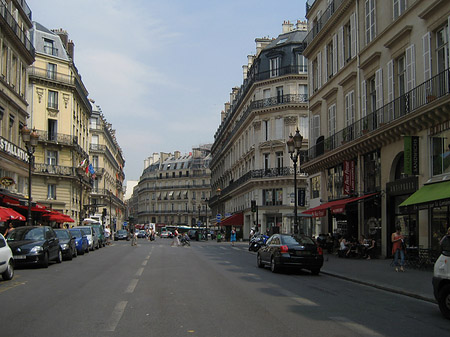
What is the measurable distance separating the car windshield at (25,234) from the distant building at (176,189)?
103 metres

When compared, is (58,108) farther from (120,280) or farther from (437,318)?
(437,318)

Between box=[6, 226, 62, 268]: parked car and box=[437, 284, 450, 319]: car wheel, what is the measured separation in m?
14.6

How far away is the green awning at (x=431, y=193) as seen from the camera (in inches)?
691

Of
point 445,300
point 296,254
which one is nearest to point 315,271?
point 296,254

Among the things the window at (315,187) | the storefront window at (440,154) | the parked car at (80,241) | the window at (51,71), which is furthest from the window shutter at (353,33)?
the window at (51,71)

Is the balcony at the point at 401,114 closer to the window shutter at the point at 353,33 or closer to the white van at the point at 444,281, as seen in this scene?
the window shutter at the point at 353,33

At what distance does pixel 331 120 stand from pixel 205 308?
24379mm

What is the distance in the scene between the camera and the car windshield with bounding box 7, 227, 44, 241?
20.5m

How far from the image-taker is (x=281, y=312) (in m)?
9.70

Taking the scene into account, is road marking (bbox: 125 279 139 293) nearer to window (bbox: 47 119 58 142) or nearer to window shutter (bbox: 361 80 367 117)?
window shutter (bbox: 361 80 367 117)

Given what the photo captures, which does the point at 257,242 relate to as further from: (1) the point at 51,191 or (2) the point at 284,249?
(1) the point at 51,191

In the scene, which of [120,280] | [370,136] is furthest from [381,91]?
[120,280]

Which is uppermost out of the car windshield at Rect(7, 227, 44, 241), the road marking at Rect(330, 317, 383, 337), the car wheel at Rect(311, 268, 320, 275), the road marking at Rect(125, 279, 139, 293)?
the car windshield at Rect(7, 227, 44, 241)

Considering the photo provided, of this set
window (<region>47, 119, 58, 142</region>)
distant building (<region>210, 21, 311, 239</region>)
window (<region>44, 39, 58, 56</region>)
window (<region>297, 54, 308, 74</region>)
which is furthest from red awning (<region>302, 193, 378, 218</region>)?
window (<region>44, 39, 58, 56</region>)
